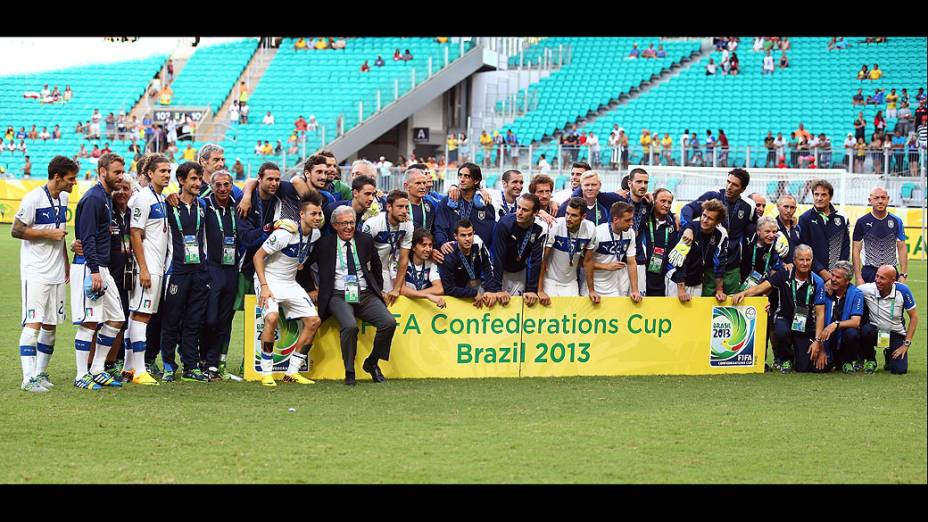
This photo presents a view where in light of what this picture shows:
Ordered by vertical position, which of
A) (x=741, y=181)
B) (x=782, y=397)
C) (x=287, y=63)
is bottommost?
(x=782, y=397)

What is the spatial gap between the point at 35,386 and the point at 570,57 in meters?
33.7

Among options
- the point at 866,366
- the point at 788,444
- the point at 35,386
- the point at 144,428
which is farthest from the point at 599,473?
the point at 866,366

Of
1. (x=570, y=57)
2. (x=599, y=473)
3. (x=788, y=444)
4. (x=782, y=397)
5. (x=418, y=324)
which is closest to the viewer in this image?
(x=599, y=473)

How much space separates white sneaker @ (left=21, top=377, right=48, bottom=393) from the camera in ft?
29.1

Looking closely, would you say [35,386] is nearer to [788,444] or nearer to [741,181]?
[788,444]

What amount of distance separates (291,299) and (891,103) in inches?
1061

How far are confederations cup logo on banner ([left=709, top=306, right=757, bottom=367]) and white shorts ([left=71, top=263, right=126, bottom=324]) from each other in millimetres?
5670

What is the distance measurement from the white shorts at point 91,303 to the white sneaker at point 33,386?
1.92 ft

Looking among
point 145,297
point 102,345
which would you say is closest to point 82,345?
point 102,345

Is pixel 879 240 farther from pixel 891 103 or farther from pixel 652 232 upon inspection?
pixel 891 103

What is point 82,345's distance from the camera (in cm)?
902

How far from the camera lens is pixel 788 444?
7352 mm

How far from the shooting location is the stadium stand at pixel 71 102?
32469mm

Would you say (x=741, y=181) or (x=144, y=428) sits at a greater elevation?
(x=741, y=181)
